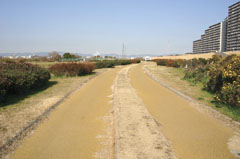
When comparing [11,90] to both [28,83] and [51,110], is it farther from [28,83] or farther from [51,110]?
[51,110]

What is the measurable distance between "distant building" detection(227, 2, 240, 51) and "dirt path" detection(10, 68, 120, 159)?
54.1 m

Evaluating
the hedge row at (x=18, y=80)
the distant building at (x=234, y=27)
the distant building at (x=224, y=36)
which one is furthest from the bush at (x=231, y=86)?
the distant building at (x=234, y=27)

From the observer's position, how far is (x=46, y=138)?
4.80 meters

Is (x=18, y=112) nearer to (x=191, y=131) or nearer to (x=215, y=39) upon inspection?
(x=191, y=131)

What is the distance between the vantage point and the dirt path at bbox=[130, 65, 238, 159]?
4.06 m

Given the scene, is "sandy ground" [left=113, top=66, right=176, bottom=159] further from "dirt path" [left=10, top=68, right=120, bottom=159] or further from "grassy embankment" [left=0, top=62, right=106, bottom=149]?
"grassy embankment" [left=0, top=62, right=106, bottom=149]

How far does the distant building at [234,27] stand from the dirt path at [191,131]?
51.8 meters

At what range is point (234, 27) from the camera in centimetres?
5619

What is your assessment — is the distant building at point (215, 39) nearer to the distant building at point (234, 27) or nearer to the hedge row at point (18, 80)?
the distant building at point (234, 27)

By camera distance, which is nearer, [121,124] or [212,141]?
[212,141]

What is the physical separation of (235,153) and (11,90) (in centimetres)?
895

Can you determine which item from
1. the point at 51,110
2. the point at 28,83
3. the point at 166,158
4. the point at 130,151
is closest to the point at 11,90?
the point at 28,83

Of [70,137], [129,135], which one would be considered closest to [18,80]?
[70,137]

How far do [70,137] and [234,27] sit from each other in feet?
207
